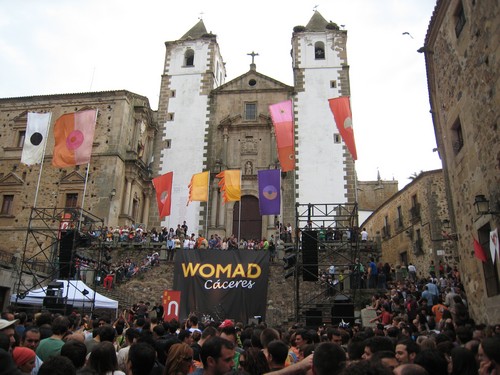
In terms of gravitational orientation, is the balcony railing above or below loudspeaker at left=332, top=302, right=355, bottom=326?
above

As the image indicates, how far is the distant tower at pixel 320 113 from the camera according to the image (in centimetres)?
2622

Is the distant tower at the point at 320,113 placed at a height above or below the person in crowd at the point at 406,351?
above

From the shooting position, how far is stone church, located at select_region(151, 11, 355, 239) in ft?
86.8

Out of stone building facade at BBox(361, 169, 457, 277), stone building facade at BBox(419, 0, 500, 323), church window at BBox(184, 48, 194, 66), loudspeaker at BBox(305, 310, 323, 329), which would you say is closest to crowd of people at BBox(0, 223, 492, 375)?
stone building facade at BBox(419, 0, 500, 323)

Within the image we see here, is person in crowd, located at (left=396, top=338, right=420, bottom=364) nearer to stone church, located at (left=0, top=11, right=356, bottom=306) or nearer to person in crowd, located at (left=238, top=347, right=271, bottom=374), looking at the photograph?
person in crowd, located at (left=238, top=347, right=271, bottom=374)

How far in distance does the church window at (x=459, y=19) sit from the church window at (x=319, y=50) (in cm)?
1915

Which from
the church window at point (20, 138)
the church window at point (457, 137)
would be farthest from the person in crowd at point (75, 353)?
the church window at point (20, 138)

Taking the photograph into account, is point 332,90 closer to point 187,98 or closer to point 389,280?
point 187,98

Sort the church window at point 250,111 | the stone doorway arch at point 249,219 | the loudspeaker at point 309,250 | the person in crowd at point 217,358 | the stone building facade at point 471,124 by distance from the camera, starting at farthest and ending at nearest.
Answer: the church window at point 250,111
the stone doorway arch at point 249,219
the loudspeaker at point 309,250
the stone building facade at point 471,124
the person in crowd at point 217,358

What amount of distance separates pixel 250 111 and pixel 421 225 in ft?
43.5

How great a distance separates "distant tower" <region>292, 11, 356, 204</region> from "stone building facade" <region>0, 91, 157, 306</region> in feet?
35.0

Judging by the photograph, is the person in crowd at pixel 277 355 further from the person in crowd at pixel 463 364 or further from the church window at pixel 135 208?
the church window at pixel 135 208

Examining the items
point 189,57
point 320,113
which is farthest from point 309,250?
point 189,57

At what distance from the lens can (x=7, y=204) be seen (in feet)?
87.4
